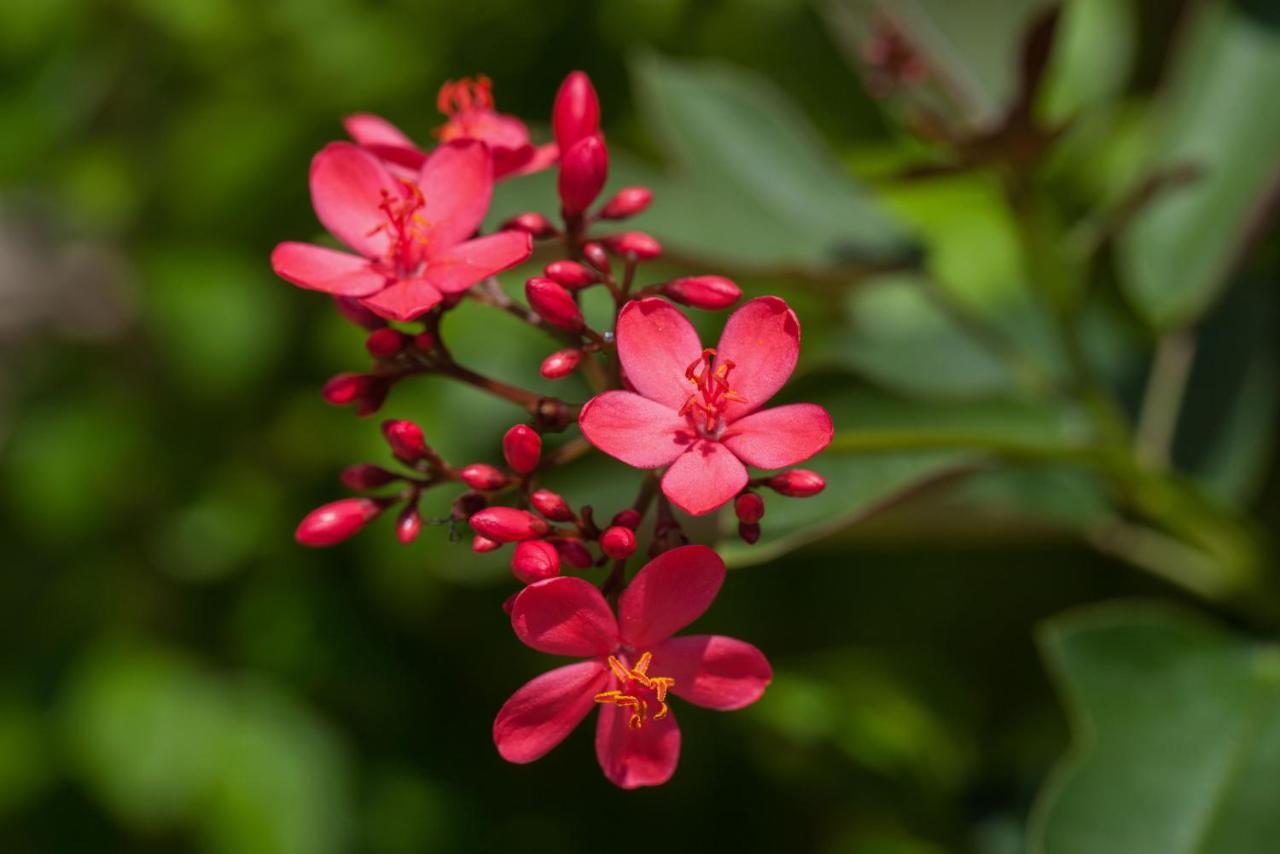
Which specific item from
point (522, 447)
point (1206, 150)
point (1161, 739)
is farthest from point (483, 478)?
point (1206, 150)

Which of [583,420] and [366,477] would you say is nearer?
[583,420]

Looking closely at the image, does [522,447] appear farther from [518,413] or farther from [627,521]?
[518,413]

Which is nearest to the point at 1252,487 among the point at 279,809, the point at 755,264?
the point at 755,264

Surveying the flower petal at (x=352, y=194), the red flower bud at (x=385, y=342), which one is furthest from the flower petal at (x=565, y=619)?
the flower petal at (x=352, y=194)

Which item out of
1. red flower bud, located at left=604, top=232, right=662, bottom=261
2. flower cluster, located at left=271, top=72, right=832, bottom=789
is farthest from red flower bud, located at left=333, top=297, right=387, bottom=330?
red flower bud, located at left=604, top=232, right=662, bottom=261

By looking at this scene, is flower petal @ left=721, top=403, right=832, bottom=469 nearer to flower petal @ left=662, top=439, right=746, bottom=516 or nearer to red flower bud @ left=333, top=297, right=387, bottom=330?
flower petal @ left=662, top=439, right=746, bottom=516

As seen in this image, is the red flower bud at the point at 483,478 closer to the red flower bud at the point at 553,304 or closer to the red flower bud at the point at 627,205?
the red flower bud at the point at 553,304
